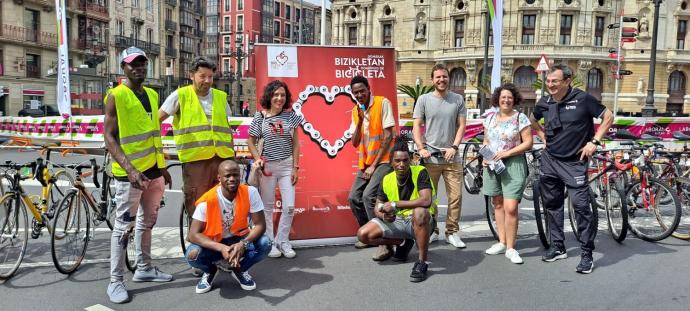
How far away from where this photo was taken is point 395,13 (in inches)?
2281

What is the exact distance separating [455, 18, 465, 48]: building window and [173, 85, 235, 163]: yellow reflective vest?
52.7 m

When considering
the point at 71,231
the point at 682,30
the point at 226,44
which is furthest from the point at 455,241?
the point at 226,44

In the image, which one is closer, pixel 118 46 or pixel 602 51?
pixel 118 46

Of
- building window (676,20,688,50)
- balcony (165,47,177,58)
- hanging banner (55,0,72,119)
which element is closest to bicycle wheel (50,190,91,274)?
hanging banner (55,0,72,119)

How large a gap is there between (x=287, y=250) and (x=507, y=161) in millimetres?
2433

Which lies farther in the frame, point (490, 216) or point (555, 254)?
point (490, 216)

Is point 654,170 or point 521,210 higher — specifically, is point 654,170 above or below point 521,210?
above

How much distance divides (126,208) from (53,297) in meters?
0.88

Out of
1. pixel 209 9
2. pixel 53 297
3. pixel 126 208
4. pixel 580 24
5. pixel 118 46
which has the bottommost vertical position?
pixel 53 297

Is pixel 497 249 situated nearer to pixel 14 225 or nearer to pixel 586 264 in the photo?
pixel 586 264

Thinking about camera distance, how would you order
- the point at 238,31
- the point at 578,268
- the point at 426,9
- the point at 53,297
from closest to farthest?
1. the point at 53,297
2. the point at 578,268
3. the point at 426,9
4. the point at 238,31

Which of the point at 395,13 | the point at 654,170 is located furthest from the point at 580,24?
the point at 654,170

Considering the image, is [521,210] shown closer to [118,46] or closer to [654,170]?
[654,170]

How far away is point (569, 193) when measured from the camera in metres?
5.11
